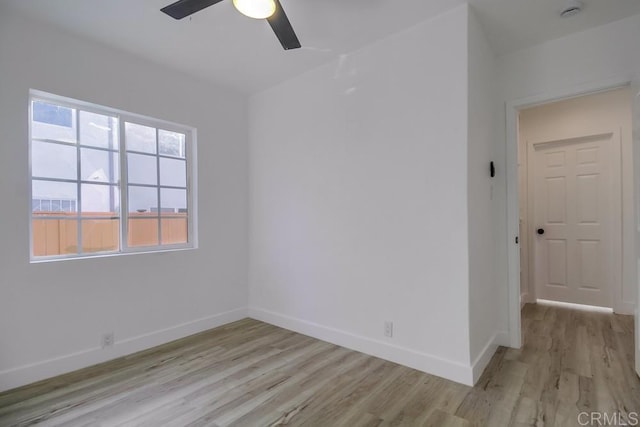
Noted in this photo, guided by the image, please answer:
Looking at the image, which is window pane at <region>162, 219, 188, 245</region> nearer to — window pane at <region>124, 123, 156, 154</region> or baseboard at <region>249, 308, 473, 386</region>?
window pane at <region>124, 123, 156, 154</region>

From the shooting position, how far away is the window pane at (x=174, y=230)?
3191 mm

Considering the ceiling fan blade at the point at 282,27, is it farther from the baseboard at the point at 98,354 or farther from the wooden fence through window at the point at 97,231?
the baseboard at the point at 98,354

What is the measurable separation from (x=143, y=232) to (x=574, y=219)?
5.08m

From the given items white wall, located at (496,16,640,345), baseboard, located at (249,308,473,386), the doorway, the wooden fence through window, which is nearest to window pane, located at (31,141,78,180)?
the wooden fence through window

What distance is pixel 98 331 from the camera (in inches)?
103

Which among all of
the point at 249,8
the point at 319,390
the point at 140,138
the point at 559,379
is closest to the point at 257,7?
the point at 249,8

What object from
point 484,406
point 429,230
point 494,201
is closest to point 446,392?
point 484,406

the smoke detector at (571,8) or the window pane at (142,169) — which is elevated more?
the smoke detector at (571,8)

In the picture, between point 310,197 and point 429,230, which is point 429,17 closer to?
point 429,230

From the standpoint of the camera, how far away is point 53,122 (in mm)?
2516

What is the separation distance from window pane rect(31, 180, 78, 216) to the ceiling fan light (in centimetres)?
203

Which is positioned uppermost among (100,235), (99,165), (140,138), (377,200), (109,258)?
(140,138)

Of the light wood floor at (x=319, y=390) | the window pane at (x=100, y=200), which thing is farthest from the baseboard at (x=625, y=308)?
the window pane at (x=100, y=200)

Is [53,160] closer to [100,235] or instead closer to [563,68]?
[100,235]
